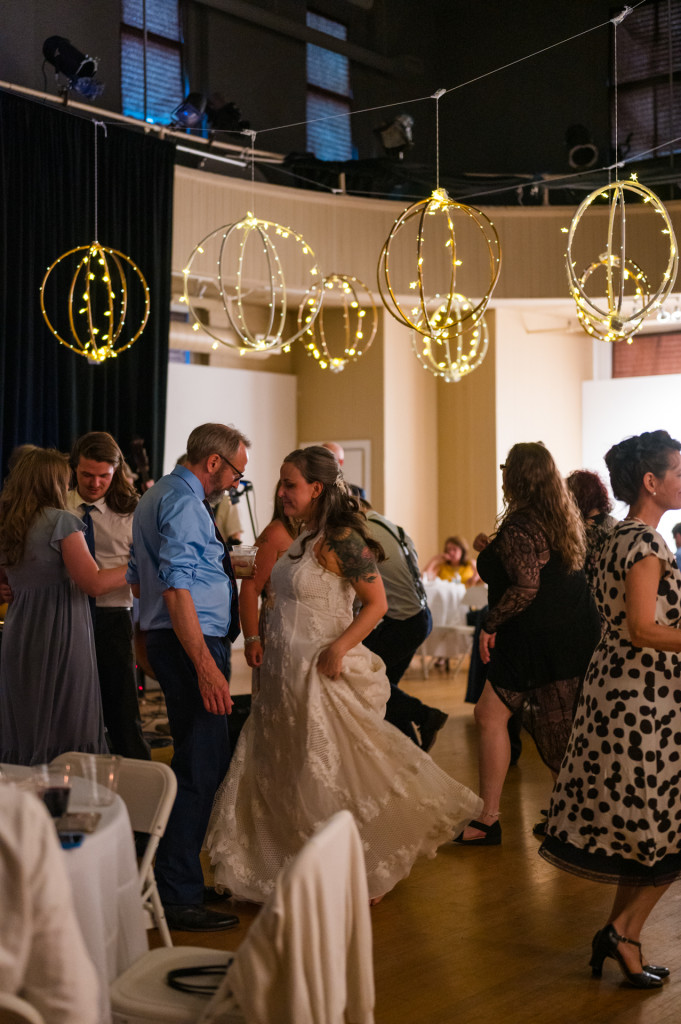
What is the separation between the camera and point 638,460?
11.0 feet

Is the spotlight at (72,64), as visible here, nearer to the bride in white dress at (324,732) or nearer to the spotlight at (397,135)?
the spotlight at (397,135)

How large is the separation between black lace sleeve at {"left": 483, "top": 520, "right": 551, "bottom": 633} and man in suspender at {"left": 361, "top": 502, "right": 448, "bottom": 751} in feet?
3.40

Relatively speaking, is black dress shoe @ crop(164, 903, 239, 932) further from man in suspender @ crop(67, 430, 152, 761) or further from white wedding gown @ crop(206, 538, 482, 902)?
man in suspender @ crop(67, 430, 152, 761)

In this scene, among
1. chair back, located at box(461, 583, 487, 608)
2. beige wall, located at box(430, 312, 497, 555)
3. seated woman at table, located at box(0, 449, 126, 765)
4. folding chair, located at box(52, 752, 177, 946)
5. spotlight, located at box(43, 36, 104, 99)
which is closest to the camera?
folding chair, located at box(52, 752, 177, 946)

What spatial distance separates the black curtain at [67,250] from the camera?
8.15 meters

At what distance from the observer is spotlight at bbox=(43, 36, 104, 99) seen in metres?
8.39

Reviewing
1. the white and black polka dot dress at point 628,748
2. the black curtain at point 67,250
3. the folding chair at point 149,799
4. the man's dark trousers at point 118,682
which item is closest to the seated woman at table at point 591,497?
the white and black polka dot dress at point 628,748

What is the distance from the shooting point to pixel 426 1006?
125 inches

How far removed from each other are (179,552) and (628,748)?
5.13ft

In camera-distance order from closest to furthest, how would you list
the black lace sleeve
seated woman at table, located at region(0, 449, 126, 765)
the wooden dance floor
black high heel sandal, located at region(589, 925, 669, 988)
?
the wooden dance floor < black high heel sandal, located at region(589, 925, 669, 988) < seated woman at table, located at region(0, 449, 126, 765) < the black lace sleeve

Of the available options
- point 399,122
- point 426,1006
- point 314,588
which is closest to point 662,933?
point 426,1006

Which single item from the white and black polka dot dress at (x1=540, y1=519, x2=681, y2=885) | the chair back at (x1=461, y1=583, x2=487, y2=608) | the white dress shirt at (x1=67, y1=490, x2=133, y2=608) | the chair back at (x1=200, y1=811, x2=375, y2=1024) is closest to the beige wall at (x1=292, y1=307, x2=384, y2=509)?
the chair back at (x1=461, y1=583, x2=487, y2=608)

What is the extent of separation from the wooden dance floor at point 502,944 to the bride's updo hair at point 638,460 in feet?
4.87

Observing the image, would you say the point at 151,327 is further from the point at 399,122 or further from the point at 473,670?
the point at 473,670
